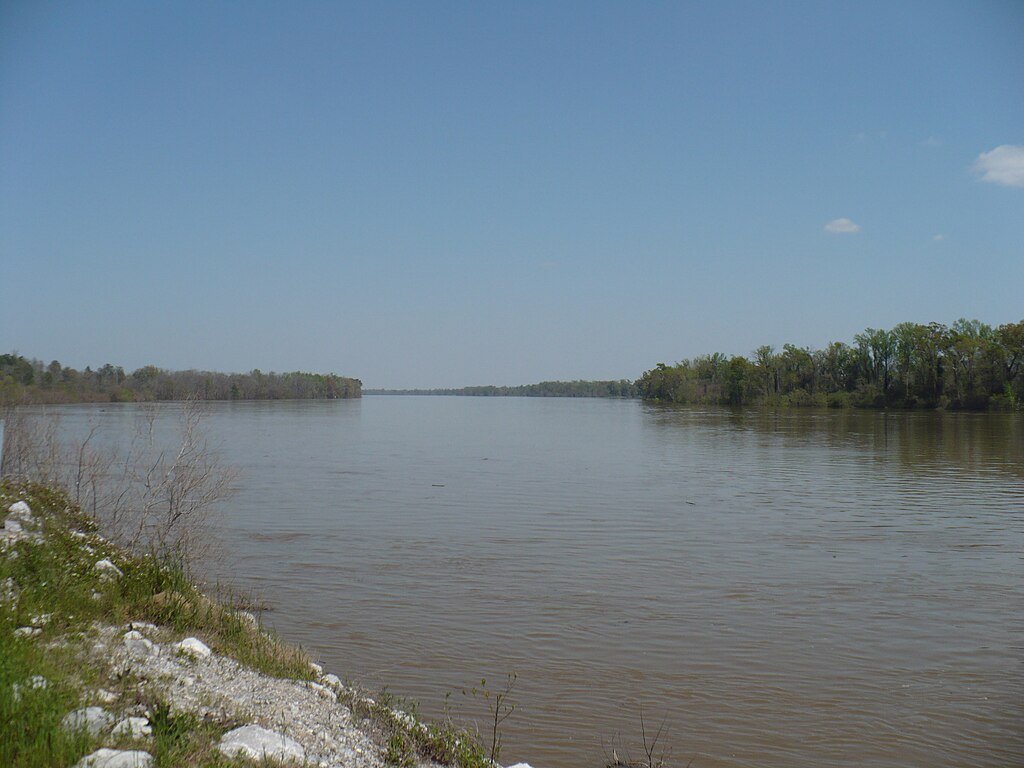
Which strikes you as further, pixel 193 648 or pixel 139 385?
pixel 139 385

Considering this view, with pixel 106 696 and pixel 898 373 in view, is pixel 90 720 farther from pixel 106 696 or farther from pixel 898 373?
pixel 898 373

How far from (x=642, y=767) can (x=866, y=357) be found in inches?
3988

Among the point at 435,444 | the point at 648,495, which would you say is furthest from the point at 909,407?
the point at 648,495

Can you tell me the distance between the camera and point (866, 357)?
3846 inches

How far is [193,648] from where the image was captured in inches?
252

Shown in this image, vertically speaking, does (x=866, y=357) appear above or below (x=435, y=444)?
above

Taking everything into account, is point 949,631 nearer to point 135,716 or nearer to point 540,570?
point 540,570

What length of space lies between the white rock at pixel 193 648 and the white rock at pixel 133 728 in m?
1.69

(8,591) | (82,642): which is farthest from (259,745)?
(8,591)

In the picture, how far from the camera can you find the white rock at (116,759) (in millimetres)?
3957

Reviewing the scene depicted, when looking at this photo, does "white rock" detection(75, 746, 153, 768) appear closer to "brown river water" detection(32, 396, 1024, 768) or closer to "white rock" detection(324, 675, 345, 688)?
"white rock" detection(324, 675, 345, 688)

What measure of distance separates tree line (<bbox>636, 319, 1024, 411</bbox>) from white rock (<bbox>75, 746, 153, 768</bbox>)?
288 ft

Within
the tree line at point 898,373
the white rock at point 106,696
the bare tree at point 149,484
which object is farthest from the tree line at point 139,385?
the tree line at point 898,373

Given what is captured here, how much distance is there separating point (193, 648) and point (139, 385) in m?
111
